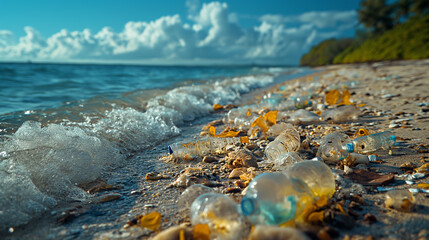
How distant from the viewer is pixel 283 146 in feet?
7.93

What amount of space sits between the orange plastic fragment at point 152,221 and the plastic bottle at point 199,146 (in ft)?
3.21

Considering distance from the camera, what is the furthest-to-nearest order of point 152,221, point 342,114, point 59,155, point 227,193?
point 342,114 < point 59,155 < point 227,193 < point 152,221

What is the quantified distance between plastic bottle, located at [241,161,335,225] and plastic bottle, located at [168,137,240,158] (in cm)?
128

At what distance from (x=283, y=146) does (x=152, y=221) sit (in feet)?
4.78

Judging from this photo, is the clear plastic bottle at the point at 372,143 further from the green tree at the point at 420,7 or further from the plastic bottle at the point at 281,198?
the green tree at the point at 420,7

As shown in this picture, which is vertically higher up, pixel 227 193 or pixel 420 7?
pixel 420 7

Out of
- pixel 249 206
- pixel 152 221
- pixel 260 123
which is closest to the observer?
pixel 249 206

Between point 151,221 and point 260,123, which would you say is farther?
point 260,123

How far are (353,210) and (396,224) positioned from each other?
20cm

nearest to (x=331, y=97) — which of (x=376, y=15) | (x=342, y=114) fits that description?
(x=342, y=114)

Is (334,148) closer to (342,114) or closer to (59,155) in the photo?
(342,114)

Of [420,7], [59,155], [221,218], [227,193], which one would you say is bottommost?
[227,193]

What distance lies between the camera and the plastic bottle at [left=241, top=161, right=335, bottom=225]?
1.18 metres

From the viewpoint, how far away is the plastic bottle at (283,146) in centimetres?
233
